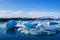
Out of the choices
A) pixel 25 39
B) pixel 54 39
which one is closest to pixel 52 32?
pixel 54 39

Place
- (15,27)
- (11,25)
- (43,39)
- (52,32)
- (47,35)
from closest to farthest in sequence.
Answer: (43,39)
(47,35)
(52,32)
(11,25)
(15,27)

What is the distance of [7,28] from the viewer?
6.75m

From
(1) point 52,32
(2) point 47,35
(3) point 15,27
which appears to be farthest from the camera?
(3) point 15,27

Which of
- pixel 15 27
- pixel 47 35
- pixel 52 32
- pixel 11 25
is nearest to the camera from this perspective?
pixel 47 35

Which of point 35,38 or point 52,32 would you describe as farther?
point 52,32

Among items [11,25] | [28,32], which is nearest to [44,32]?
[28,32]

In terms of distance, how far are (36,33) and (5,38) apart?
1042 millimetres

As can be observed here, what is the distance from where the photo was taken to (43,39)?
4711 mm

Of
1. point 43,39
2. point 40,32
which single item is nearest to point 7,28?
point 40,32

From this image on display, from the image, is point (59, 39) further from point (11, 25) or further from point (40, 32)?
point (11, 25)

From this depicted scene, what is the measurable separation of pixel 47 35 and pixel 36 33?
1.22 ft

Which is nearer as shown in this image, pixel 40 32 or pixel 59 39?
pixel 59 39

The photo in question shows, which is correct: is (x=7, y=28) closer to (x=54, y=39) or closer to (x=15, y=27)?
(x=15, y=27)

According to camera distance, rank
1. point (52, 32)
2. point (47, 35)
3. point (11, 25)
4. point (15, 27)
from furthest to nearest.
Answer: point (15, 27)
point (11, 25)
point (52, 32)
point (47, 35)
